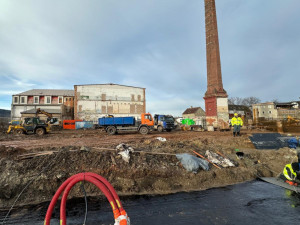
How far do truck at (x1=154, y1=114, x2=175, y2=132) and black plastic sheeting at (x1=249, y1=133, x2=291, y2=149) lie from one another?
34.2ft

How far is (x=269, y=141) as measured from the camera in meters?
9.98

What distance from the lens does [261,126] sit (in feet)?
64.2

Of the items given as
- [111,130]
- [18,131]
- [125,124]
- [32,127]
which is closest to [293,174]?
[125,124]

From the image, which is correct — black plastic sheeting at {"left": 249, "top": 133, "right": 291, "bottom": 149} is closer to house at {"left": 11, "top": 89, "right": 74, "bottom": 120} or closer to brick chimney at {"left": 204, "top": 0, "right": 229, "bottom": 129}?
brick chimney at {"left": 204, "top": 0, "right": 229, "bottom": 129}

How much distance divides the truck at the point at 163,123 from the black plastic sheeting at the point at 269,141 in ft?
34.2

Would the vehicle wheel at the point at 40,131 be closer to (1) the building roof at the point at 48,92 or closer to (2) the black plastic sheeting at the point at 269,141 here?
(2) the black plastic sheeting at the point at 269,141

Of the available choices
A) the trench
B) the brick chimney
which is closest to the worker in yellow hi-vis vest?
the trench

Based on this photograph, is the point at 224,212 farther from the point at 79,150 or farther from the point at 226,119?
the point at 226,119

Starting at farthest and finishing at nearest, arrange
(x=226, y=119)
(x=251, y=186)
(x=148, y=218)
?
(x=226, y=119) < (x=251, y=186) < (x=148, y=218)

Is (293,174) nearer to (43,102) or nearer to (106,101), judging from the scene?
(106,101)

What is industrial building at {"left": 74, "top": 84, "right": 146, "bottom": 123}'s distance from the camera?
114 feet

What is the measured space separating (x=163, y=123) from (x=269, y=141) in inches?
448

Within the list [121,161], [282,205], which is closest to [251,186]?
[282,205]

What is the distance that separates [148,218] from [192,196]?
1786 mm
